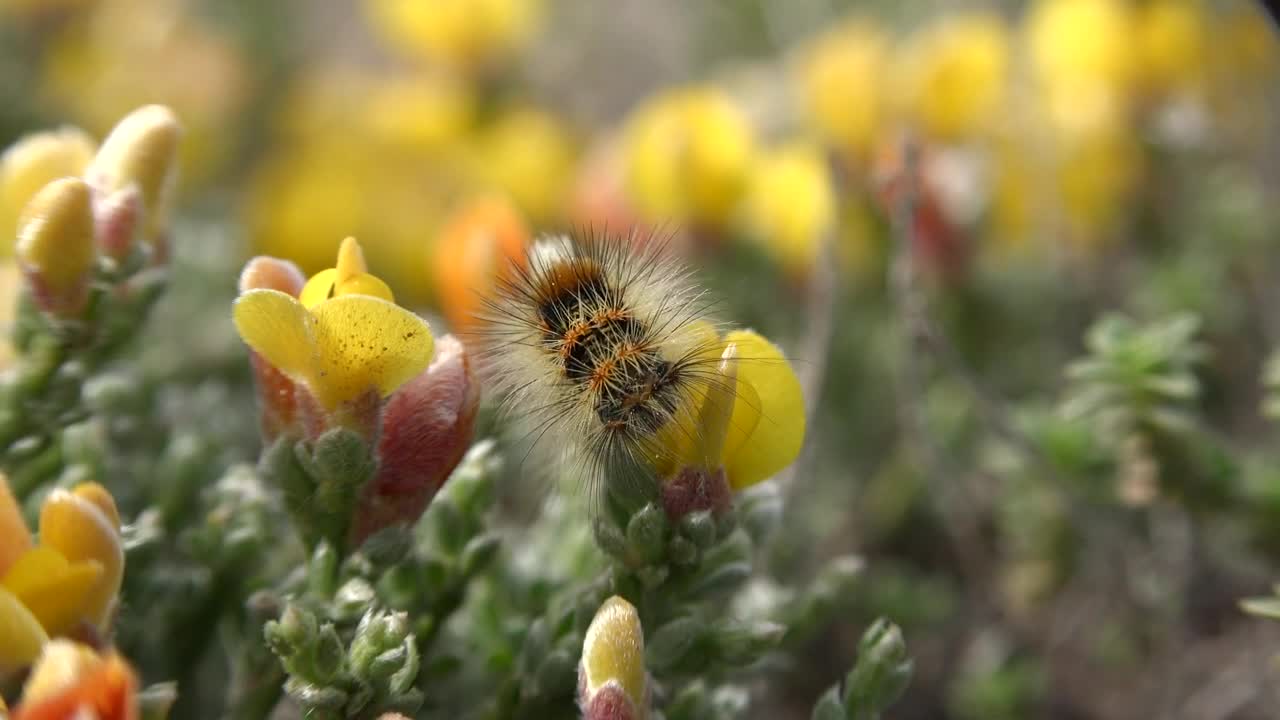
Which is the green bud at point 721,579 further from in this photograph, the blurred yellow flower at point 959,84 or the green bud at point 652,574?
the blurred yellow flower at point 959,84

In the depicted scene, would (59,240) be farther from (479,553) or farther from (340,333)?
(479,553)

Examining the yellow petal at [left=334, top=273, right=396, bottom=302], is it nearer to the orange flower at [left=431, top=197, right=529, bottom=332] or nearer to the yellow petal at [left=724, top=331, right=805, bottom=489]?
the yellow petal at [left=724, top=331, right=805, bottom=489]

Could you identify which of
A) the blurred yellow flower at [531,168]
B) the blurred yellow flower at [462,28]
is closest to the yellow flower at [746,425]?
the blurred yellow flower at [531,168]

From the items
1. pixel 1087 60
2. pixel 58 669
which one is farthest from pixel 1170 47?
pixel 58 669

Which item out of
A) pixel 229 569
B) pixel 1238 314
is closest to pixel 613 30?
pixel 1238 314

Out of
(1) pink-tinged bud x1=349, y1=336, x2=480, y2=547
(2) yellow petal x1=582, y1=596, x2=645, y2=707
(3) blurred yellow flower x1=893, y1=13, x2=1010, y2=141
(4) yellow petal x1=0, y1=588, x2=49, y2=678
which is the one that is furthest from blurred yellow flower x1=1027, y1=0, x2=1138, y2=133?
(4) yellow petal x1=0, y1=588, x2=49, y2=678
